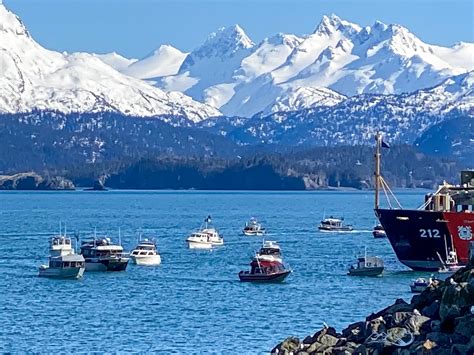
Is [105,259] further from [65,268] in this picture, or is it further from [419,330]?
[419,330]

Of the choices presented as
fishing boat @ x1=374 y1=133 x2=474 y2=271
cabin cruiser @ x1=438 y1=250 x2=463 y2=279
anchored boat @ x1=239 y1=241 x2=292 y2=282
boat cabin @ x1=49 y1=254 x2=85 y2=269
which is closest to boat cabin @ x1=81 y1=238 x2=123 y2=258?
boat cabin @ x1=49 y1=254 x2=85 y2=269

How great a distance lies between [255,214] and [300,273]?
99.2 metres

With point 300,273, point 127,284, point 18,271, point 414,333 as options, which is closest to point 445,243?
point 300,273

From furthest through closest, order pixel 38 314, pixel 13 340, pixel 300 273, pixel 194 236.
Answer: pixel 194 236, pixel 300 273, pixel 38 314, pixel 13 340

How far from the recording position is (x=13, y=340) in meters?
48.5

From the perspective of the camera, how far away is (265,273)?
230ft

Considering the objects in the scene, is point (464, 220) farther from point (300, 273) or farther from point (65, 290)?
point (65, 290)

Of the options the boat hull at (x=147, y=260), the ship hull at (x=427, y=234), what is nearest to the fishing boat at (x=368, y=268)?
the ship hull at (x=427, y=234)

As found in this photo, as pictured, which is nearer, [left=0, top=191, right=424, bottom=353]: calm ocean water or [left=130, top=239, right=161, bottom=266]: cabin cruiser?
[left=0, top=191, right=424, bottom=353]: calm ocean water

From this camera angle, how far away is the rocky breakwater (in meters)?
32.9

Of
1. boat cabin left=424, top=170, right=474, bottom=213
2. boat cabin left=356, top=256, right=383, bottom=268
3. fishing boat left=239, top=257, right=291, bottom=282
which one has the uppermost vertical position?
boat cabin left=424, top=170, right=474, bottom=213

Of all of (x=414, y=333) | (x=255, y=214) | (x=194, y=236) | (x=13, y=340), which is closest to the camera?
(x=414, y=333)

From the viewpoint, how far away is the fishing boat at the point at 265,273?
230ft

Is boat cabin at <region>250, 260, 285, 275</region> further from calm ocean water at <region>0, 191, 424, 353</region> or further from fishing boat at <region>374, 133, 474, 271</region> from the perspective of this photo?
fishing boat at <region>374, 133, 474, 271</region>
